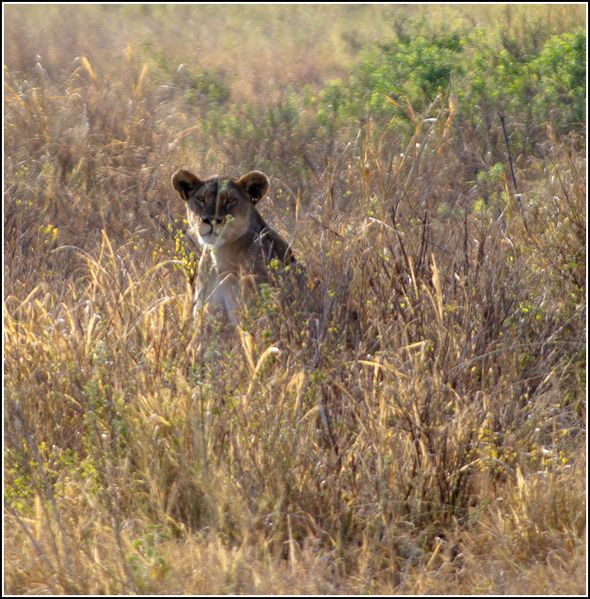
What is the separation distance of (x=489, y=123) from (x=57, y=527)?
7.48 m

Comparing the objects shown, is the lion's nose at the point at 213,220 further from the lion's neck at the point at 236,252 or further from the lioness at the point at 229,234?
the lion's neck at the point at 236,252

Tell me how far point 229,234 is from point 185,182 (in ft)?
1.57

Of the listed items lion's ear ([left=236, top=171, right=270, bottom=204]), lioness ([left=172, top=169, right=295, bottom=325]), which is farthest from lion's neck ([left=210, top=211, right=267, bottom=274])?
lion's ear ([left=236, top=171, right=270, bottom=204])

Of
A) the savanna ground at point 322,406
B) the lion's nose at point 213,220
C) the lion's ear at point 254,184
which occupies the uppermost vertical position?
the lion's ear at point 254,184

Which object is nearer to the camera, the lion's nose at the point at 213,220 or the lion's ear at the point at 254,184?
the lion's nose at the point at 213,220

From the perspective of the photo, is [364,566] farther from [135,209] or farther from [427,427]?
[135,209]

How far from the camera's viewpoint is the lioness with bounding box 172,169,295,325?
21.6 feet

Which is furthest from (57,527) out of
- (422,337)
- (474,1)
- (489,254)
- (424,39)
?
(474,1)

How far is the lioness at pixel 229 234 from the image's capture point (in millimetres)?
6570

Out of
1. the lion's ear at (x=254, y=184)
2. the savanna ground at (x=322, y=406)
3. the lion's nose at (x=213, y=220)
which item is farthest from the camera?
the lion's ear at (x=254, y=184)

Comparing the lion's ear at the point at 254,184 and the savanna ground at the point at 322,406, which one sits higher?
the lion's ear at the point at 254,184

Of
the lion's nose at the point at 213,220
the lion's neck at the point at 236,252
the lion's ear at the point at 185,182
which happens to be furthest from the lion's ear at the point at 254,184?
the lion's nose at the point at 213,220

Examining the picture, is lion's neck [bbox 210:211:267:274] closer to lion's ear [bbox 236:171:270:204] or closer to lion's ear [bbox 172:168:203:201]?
lion's ear [bbox 236:171:270:204]

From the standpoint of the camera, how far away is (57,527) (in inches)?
174
